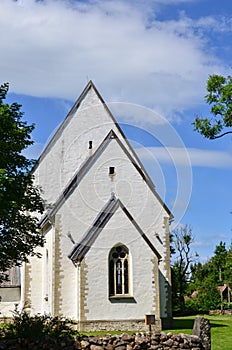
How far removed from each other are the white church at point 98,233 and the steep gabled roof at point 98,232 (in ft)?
0.17

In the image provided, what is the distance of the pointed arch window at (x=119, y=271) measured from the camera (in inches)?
1012

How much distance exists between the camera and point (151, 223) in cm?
3005

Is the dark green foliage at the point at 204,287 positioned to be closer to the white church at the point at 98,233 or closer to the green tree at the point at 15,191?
the white church at the point at 98,233

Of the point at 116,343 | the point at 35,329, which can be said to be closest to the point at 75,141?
the point at 35,329

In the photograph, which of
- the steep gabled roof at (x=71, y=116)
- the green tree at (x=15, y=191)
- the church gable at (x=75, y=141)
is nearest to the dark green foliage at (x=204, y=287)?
the steep gabled roof at (x=71, y=116)

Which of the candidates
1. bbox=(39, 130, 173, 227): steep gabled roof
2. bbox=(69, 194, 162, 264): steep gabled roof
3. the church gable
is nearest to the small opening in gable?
bbox=(39, 130, 173, 227): steep gabled roof

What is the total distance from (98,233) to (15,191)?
343 inches

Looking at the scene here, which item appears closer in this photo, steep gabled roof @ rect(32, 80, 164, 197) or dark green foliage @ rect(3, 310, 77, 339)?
dark green foliage @ rect(3, 310, 77, 339)

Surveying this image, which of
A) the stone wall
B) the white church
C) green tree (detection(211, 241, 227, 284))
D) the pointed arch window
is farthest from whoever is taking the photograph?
green tree (detection(211, 241, 227, 284))

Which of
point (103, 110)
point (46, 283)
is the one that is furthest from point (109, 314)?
point (103, 110)

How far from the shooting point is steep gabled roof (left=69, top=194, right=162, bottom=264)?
2577 centimetres

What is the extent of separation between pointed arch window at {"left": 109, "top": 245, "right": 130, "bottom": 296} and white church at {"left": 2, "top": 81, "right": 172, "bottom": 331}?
2.0 inches

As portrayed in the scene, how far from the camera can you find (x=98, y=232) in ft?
85.0

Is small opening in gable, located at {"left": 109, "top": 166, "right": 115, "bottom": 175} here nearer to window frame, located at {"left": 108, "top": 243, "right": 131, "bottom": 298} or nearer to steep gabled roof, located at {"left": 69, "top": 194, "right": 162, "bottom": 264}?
steep gabled roof, located at {"left": 69, "top": 194, "right": 162, "bottom": 264}
